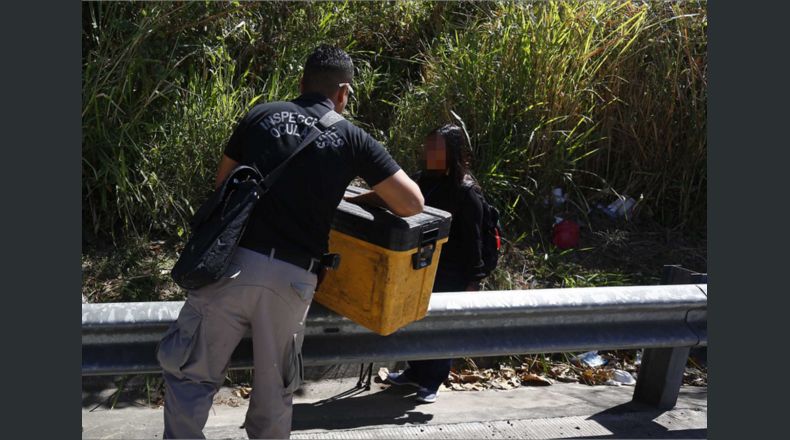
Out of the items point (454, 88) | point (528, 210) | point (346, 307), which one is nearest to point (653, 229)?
point (528, 210)

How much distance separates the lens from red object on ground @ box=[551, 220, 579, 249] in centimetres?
670

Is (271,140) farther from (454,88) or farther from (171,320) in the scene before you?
(454,88)

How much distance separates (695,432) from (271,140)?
9.68 ft

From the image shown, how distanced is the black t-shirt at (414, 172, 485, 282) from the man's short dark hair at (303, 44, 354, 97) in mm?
1251

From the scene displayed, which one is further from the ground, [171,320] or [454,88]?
[454,88]

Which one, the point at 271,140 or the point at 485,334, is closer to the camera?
the point at 271,140

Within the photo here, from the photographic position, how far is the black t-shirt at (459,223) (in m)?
4.70

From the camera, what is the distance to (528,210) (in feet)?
22.6

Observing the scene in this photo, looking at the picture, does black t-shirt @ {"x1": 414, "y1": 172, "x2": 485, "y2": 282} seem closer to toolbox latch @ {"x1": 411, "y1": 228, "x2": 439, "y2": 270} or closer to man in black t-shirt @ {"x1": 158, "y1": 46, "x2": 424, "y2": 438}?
A: toolbox latch @ {"x1": 411, "y1": 228, "x2": 439, "y2": 270}

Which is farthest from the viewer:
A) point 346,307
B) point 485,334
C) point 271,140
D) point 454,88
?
point 454,88

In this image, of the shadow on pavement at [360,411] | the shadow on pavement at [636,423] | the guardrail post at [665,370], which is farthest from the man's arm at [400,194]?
the guardrail post at [665,370]

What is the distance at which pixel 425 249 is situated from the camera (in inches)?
145

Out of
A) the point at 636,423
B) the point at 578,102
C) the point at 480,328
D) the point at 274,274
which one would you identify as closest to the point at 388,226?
the point at 274,274

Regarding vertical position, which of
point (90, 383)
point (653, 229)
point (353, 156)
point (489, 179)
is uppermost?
point (353, 156)
